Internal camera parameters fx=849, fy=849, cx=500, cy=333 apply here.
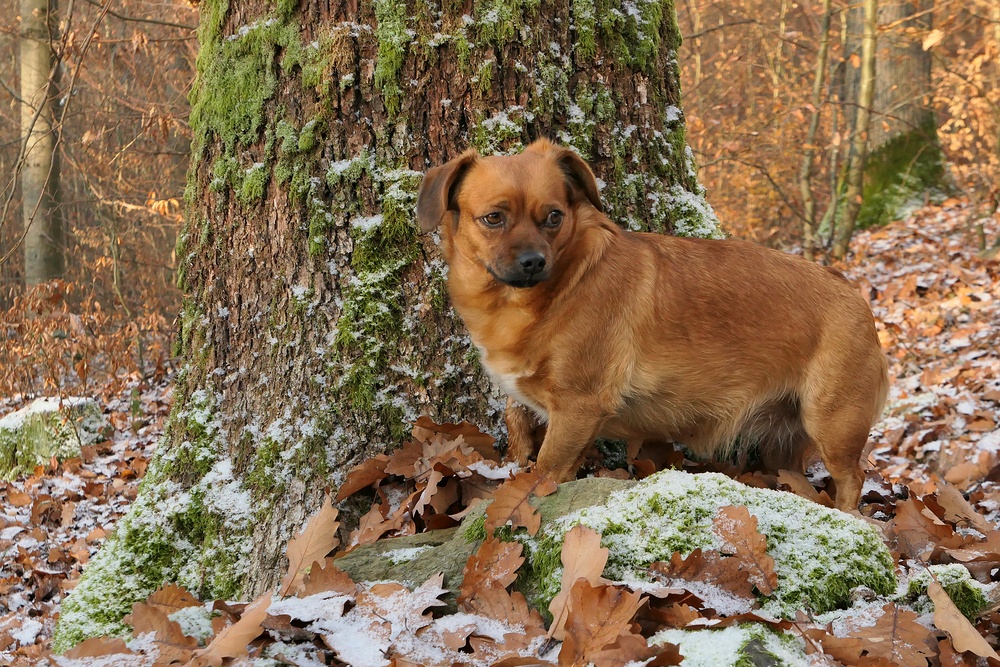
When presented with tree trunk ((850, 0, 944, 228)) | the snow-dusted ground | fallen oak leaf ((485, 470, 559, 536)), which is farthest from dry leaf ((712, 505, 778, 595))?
tree trunk ((850, 0, 944, 228))

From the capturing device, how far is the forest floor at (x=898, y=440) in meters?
4.96

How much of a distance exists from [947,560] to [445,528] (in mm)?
1786

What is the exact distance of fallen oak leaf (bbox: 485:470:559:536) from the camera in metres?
2.75

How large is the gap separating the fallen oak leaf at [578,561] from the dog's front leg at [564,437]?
109 cm

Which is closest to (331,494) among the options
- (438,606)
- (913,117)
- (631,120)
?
(438,606)

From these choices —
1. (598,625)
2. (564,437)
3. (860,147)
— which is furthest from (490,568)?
(860,147)

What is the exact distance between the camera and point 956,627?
89.7 inches

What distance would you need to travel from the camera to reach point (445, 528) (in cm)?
319

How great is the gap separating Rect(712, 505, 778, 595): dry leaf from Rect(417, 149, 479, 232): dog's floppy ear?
5.46 feet

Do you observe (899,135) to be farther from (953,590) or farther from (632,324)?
(953,590)

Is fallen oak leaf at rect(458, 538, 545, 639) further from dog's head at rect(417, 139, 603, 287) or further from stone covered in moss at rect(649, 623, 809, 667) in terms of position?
dog's head at rect(417, 139, 603, 287)

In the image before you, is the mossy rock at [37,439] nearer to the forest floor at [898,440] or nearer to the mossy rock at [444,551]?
the forest floor at [898,440]

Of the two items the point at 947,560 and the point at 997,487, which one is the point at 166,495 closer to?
the point at 947,560

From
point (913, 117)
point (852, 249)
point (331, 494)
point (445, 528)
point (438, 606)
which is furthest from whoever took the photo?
point (913, 117)
